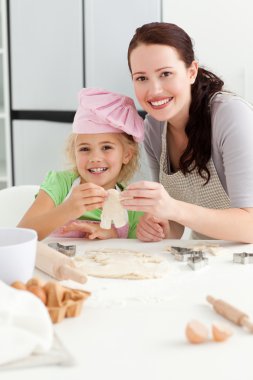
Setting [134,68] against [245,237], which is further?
[134,68]

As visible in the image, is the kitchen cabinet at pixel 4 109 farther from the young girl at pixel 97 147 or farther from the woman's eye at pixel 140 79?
the woman's eye at pixel 140 79

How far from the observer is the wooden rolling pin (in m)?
0.98

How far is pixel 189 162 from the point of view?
197 cm

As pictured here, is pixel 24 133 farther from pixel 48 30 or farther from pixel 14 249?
pixel 14 249

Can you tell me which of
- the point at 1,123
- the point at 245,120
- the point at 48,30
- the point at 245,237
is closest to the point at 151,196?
the point at 245,237

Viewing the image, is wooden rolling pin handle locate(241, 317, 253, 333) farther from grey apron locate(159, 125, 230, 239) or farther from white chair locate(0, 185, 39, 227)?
white chair locate(0, 185, 39, 227)

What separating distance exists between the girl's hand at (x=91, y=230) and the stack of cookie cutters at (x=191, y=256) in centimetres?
27

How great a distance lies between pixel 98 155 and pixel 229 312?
37.7 inches

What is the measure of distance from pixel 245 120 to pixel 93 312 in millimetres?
903

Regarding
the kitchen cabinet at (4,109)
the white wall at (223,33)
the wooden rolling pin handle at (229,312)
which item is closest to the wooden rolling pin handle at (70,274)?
the wooden rolling pin handle at (229,312)

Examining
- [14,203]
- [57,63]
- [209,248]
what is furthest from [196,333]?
[57,63]

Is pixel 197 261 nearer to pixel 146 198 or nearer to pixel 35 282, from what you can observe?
pixel 146 198

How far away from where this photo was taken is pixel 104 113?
6.13ft

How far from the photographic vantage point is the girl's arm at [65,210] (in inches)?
63.9
